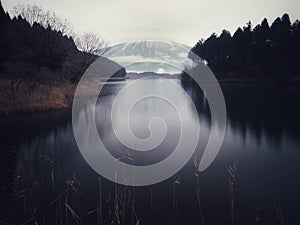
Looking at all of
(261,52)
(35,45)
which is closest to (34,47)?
(35,45)

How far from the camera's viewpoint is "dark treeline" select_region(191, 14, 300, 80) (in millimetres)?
42250

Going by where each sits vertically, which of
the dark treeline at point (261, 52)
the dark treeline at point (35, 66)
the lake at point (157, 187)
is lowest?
the lake at point (157, 187)

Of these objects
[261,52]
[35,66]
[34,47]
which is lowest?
[35,66]

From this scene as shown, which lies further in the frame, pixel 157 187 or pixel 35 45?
pixel 35 45

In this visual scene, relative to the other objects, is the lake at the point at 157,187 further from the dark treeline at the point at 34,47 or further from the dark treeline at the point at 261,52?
the dark treeline at the point at 261,52

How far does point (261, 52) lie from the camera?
48.6m

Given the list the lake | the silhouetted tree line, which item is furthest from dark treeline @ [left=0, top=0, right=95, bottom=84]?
the lake

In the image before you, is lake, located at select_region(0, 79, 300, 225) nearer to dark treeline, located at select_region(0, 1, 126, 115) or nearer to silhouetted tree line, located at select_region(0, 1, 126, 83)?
dark treeline, located at select_region(0, 1, 126, 115)

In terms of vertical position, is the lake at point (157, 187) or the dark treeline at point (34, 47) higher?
the dark treeline at point (34, 47)

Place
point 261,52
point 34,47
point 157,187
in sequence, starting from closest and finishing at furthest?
1. point 157,187
2. point 34,47
3. point 261,52

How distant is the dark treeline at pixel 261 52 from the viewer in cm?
4225

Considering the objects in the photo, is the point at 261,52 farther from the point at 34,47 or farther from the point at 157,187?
the point at 157,187

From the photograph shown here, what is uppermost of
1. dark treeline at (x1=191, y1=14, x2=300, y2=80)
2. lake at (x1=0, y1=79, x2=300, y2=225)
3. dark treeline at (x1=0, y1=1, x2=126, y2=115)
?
dark treeline at (x1=191, y1=14, x2=300, y2=80)

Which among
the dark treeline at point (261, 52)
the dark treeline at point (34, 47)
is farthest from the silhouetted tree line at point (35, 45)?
the dark treeline at point (261, 52)
